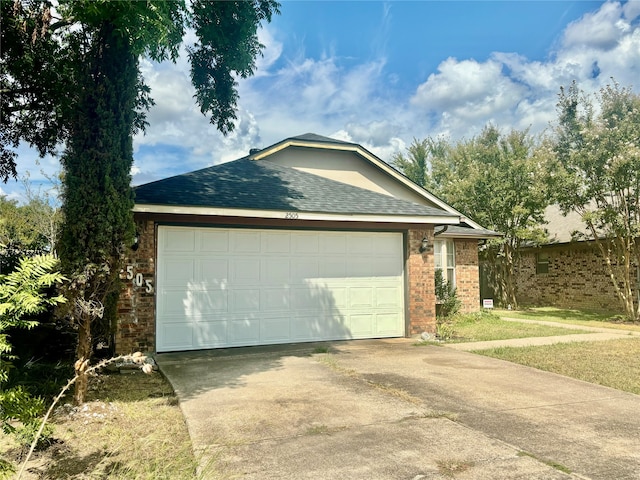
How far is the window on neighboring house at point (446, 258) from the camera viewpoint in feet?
50.2

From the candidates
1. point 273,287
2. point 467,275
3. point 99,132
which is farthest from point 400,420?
point 467,275

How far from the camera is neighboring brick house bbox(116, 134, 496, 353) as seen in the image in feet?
27.8

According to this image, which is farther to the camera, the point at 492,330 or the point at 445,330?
the point at 492,330

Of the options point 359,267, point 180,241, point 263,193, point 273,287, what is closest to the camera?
point 180,241

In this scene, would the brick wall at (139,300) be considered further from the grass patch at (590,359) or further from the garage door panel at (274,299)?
the grass patch at (590,359)

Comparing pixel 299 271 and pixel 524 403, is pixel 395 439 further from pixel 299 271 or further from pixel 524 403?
pixel 299 271

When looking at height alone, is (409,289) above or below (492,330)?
above

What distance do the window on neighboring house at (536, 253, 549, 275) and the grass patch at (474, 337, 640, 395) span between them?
416 inches

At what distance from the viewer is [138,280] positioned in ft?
27.2

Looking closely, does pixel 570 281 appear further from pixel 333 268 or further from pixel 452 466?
pixel 452 466

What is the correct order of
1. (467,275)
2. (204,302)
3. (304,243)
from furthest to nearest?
(467,275), (304,243), (204,302)

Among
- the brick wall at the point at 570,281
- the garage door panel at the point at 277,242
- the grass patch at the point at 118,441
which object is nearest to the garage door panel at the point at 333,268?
the garage door panel at the point at 277,242

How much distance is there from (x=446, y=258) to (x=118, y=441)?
1288cm

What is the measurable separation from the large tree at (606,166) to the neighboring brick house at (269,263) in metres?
7.24
